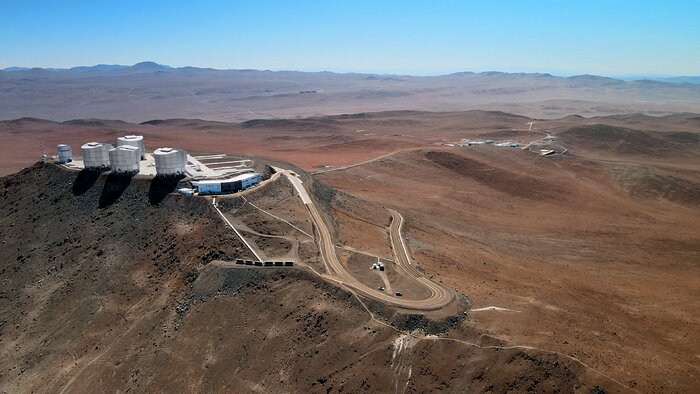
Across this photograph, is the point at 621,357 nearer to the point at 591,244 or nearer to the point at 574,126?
the point at 591,244

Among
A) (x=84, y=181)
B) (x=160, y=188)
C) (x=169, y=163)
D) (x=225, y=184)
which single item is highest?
(x=169, y=163)

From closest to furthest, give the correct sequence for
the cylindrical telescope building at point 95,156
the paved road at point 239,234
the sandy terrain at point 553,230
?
the sandy terrain at point 553,230
the paved road at point 239,234
the cylindrical telescope building at point 95,156

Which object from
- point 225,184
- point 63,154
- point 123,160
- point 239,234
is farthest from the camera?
point 63,154

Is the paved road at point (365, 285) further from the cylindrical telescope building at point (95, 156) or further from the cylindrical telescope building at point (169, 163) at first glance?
the cylindrical telescope building at point (95, 156)

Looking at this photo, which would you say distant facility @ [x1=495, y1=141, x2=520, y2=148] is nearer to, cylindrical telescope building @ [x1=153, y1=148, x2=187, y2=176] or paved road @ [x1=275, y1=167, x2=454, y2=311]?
paved road @ [x1=275, y1=167, x2=454, y2=311]

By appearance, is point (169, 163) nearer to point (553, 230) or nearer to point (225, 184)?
point (225, 184)

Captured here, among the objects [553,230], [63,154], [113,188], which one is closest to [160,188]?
[113,188]

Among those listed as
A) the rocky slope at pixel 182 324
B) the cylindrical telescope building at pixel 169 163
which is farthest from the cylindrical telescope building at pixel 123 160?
the cylindrical telescope building at pixel 169 163

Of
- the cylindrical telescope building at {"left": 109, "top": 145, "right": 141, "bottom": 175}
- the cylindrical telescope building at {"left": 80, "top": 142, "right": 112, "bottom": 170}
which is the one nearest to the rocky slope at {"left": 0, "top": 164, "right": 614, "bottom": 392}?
the cylindrical telescope building at {"left": 109, "top": 145, "right": 141, "bottom": 175}
